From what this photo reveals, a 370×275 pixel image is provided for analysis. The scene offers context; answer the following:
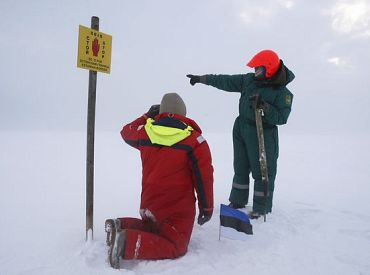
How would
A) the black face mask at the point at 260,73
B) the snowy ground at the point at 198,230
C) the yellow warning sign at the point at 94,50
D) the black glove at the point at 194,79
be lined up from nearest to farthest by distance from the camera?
the snowy ground at the point at 198,230, the yellow warning sign at the point at 94,50, the black face mask at the point at 260,73, the black glove at the point at 194,79

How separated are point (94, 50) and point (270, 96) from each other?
2137 millimetres

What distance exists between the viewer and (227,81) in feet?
14.9

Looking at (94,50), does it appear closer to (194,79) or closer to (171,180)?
(171,180)

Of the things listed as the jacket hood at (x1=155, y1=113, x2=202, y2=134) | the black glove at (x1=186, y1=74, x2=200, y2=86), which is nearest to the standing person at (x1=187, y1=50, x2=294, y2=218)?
the black glove at (x1=186, y1=74, x2=200, y2=86)

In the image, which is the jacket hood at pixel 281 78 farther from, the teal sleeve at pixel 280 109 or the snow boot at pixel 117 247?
the snow boot at pixel 117 247

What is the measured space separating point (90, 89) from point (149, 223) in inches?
56.3

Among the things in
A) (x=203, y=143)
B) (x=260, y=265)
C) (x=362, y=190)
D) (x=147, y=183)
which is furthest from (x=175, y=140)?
(x=362, y=190)

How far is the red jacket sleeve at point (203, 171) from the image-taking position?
120 inches

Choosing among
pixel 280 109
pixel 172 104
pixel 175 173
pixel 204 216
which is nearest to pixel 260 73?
pixel 280 109

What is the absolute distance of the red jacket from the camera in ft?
10.1

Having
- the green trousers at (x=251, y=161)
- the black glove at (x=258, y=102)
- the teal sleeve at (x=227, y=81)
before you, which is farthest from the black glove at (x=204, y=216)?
the teal sleeve at (x=227, y=81)

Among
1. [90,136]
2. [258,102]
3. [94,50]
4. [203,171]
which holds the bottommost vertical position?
[203,171]

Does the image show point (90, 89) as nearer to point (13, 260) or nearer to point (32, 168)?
point (13, 260)

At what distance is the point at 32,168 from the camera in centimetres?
784
